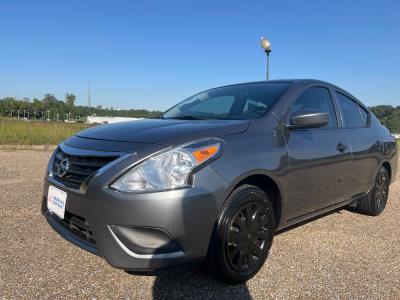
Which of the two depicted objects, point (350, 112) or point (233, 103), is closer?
point (233, 103)

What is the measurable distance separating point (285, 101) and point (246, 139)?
752 mm

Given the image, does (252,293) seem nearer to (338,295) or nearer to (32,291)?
(338,295)

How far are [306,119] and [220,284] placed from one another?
1419 mm

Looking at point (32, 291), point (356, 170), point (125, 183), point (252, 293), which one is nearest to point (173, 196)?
point (125, 183)

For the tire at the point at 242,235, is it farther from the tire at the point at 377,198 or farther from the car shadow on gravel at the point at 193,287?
the tire at the point at 377,198

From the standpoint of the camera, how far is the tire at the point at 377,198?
4496 mm

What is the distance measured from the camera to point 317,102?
370 centimetres

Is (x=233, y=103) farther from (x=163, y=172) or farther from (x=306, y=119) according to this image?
(x=163, y=172)

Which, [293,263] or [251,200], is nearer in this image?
[251,200]

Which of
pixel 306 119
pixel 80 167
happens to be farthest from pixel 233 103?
pixel 80 167

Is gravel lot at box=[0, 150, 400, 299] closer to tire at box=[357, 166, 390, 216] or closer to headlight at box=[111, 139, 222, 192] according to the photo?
tire at box=[357, 166, 390, 216]

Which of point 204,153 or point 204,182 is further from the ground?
point 204,153

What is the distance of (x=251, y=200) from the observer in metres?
2.61

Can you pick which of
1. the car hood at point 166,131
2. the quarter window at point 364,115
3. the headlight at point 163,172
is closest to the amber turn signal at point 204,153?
the headlight at point 163,172
